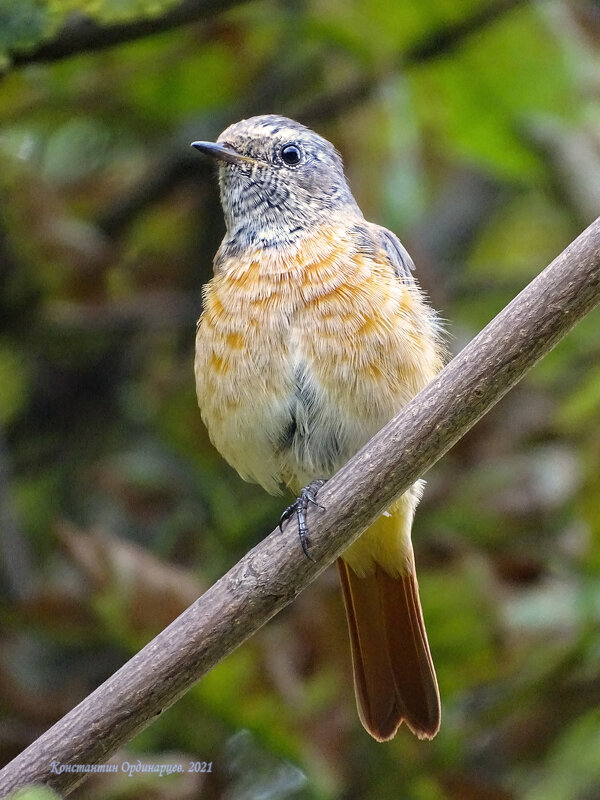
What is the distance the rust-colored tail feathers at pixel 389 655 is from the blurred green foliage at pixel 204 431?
0.22 meters

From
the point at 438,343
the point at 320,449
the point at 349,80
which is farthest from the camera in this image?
the point at 349,80

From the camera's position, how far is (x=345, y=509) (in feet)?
8.74

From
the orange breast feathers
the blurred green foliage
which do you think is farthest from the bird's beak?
the blurred green foliage

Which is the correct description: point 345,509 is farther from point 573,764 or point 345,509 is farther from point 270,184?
point 270,184

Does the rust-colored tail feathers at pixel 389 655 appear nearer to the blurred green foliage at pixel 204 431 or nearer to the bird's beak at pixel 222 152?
the blurred green foliage at pixel 204 431

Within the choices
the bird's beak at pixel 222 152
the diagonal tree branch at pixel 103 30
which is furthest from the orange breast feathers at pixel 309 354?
the diagonal tree branch at pixel 103 30

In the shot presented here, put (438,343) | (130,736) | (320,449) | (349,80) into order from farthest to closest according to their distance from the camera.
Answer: (349,80)
(438,343)
(320,449)
(130,736)

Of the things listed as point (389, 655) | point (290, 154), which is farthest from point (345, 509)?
point (290, 154)

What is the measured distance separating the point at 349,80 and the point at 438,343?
1624 millimetres

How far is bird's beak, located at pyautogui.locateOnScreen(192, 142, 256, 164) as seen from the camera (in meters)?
3.93

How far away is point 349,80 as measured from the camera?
5168mm

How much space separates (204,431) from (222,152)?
54.0 inches

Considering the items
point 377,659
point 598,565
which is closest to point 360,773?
point 377,659

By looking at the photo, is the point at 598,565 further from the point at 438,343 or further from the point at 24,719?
the point at 24,719
